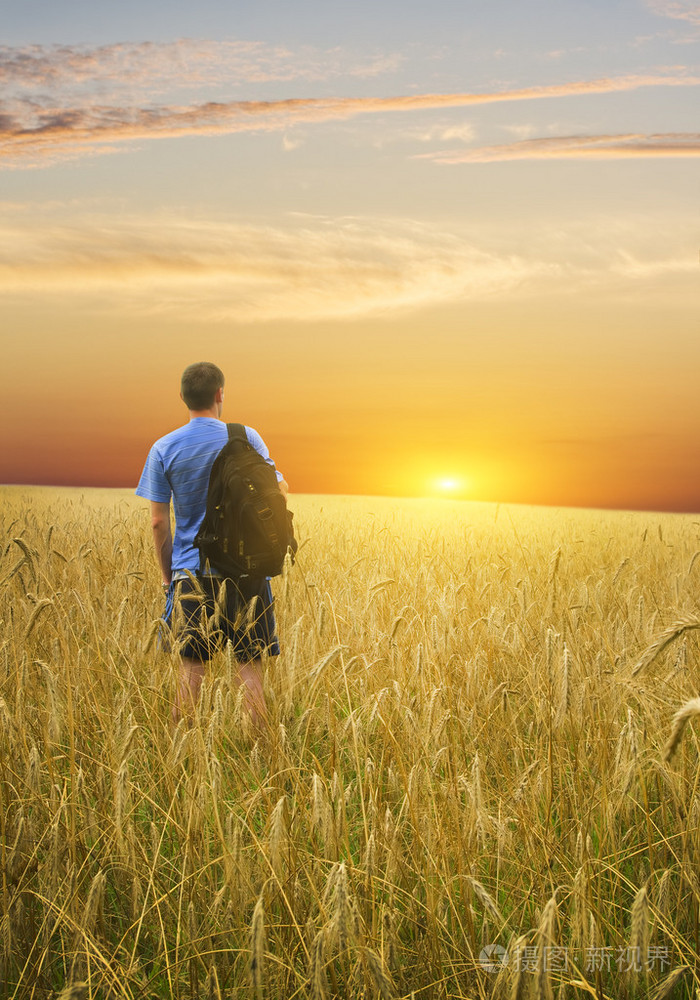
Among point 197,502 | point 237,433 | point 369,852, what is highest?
point 237,433

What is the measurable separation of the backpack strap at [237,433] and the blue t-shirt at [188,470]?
0.04m

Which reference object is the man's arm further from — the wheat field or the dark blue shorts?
the wheat field

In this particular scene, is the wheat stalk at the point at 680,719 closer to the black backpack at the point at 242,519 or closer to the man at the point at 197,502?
the black backpack at the point at 242,519

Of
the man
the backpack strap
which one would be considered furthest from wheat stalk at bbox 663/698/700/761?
the backpack strap

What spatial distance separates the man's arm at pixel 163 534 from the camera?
365 centimetres

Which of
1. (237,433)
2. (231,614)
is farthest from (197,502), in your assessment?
(231,614)

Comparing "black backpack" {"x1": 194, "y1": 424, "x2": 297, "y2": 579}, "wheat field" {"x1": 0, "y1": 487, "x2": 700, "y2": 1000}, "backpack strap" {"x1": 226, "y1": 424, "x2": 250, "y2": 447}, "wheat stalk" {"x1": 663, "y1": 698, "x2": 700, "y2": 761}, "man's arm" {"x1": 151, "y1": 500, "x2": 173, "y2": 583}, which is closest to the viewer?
"wheat stalk" {"x1": 663, "y1": 698, "x2": 700, "y2": 761}

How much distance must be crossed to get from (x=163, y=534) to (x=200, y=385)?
82cm

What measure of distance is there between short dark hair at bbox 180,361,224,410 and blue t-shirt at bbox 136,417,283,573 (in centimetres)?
8

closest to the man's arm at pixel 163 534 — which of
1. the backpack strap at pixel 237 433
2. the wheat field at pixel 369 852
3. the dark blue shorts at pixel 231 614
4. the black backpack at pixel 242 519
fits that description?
the dark blue shorts at pixel 231 614

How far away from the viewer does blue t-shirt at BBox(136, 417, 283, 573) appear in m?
3.57

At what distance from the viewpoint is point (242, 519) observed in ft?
10.9

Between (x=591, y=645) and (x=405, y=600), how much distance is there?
1.51 meters

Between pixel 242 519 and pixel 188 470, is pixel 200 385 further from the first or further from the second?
pixel 242 519
